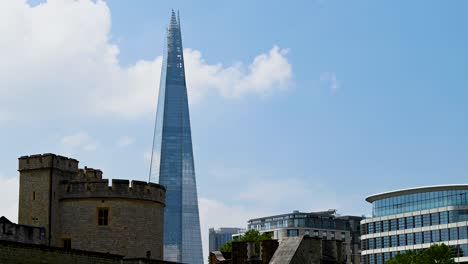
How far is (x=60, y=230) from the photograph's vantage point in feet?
209

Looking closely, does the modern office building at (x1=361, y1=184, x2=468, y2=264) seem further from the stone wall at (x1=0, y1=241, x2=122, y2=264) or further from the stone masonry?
the stone wall at (x1=0, y1=241, x2=122, y2=264)

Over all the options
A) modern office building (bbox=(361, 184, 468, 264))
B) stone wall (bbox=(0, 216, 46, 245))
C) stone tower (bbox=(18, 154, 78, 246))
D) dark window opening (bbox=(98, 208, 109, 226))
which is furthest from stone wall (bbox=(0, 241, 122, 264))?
modern office building (bbox=(361, 184, 468, 264))

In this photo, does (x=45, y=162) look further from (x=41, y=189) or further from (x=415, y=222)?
(x=415, y=222)

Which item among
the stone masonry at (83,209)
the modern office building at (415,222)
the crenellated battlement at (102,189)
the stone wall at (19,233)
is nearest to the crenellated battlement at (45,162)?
the stone masonry at (83,209)

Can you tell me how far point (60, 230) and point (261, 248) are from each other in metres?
13.6

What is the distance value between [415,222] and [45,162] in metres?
119

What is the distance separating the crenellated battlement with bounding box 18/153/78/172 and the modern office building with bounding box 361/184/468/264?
354 feet

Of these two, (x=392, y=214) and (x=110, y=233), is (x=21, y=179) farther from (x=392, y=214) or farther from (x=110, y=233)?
(x=392, y=214)

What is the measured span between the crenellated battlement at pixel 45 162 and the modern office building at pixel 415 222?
354ft

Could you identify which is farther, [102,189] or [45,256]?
[102,189]

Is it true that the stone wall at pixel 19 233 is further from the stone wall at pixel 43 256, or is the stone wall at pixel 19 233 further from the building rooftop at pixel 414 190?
the building rooftop at pixel 414 190

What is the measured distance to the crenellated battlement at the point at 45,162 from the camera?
64250 mm

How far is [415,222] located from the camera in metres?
173

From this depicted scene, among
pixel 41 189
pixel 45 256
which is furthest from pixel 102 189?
pixel 45 256
